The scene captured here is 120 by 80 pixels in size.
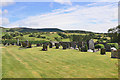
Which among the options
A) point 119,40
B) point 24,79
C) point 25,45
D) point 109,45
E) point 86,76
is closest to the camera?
point 24,79

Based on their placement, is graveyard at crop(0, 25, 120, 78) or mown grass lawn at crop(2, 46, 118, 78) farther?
graveyard at crop(0, 25, 120, 78)

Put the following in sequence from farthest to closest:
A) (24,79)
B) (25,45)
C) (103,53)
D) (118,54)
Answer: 1. (25,45)
2. (103,53)
3. (118,54)
4. (24,79)

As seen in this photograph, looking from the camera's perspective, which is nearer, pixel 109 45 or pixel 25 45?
pixel 109 45

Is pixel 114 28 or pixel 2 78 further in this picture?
pixel 114 28

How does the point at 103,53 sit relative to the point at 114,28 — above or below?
below

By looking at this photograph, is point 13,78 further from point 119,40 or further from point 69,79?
point 119,40

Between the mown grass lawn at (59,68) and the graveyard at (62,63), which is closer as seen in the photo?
the mown grass lawn at (59,68)

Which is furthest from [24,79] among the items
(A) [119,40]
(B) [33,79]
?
(A) [119,40]

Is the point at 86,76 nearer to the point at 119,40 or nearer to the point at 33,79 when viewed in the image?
the point at 33,79

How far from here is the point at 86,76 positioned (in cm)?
829

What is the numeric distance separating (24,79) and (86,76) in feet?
13.9

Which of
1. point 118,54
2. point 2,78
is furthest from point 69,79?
point 118,54

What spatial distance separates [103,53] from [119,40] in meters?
31.8

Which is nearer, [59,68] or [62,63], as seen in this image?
[59,68]
